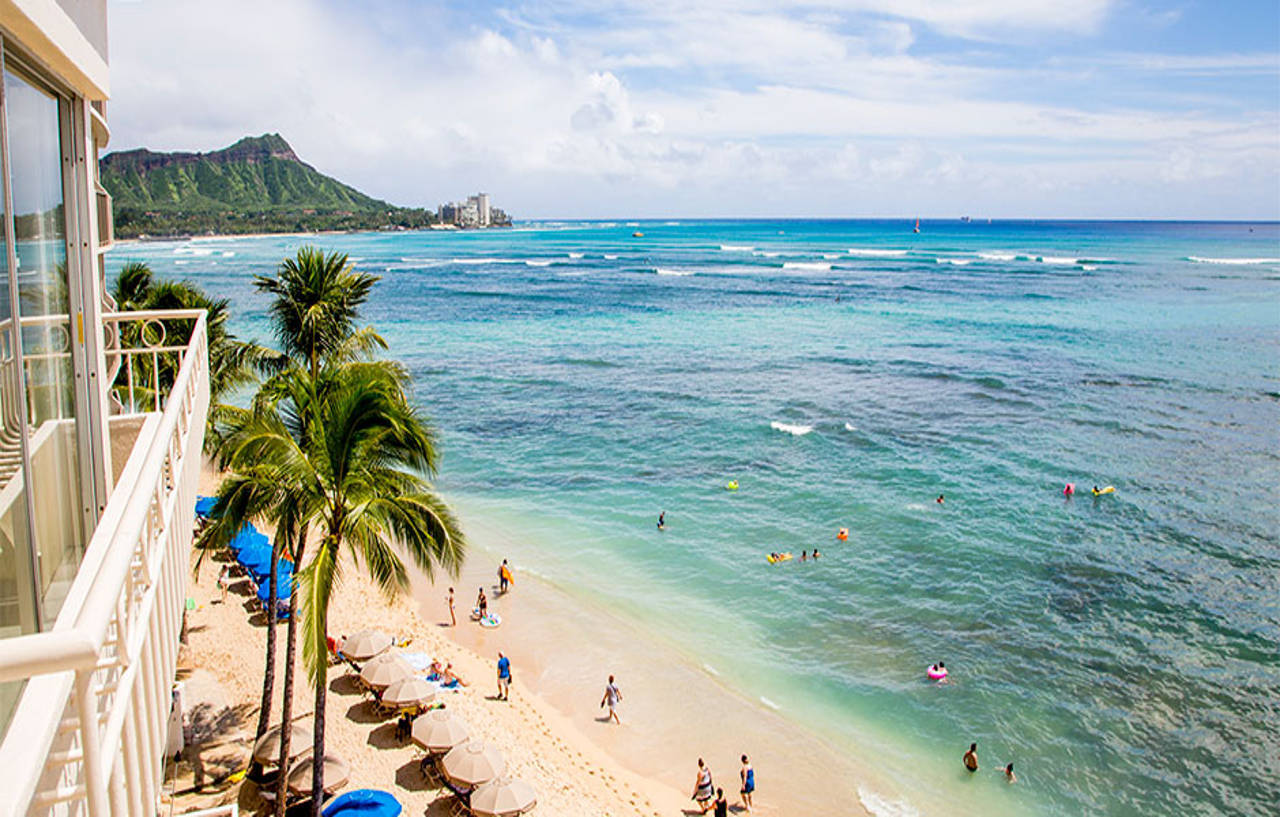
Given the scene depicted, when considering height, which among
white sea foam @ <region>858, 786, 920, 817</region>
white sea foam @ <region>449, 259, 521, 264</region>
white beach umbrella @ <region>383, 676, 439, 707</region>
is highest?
white sea foam @ <region>449, 259, 521, 264</region>

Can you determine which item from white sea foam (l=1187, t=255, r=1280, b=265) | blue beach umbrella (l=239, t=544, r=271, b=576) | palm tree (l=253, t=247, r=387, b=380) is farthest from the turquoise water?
white sea foam (l=1187, t=255, r=1280, b=265)

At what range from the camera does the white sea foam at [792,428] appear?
37.8 metres

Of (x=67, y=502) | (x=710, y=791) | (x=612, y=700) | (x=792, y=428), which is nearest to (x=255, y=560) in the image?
(x=612, y=700)

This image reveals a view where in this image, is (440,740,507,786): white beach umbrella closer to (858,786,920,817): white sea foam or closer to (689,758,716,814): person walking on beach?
(689,758,716,814): person walking on beach

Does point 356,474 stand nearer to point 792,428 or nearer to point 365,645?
point 365,645

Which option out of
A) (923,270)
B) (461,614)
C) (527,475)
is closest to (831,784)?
(461,614)

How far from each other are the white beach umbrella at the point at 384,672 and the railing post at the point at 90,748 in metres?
15.5

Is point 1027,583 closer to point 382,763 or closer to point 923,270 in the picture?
point 382,763

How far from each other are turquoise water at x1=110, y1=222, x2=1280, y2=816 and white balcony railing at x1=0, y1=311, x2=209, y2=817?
16.0 meters

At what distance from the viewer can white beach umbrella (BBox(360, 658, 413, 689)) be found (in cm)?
1752

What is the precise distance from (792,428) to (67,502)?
3507cm

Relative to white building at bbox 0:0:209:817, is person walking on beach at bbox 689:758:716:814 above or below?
below

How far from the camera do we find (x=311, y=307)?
16781 millimetres

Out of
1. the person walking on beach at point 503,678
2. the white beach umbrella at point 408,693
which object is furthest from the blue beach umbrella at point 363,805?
the person walking on beach at point 503,678
